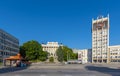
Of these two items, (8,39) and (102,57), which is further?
(102,57)

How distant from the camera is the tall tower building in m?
175

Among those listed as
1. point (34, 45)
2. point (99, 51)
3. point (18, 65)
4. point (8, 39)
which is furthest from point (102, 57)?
point (18, 65)

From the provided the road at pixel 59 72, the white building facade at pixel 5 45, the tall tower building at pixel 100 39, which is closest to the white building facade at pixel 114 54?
the tall tower building at pixel 100 39

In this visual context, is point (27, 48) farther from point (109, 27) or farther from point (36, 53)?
point (109, 27)

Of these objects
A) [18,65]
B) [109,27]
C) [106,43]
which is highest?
[109,27]

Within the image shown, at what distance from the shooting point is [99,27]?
182875 mm

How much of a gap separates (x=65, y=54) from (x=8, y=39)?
164ft

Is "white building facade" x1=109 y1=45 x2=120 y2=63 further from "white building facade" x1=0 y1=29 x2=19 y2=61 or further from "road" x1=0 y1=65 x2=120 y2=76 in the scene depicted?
"road" x1=0 y1=65 x2=120 y2=76

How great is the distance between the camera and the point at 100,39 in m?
181

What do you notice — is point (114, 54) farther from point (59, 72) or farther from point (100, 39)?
point (59, 72)

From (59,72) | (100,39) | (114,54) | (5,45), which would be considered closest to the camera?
(59,72)

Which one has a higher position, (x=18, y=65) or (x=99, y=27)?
(x=99, y=27)

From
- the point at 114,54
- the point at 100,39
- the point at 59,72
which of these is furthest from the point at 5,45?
the point at 59,72

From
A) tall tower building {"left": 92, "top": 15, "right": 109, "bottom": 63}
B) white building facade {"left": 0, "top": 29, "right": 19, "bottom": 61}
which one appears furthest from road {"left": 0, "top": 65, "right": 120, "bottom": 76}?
tall tower building {"left": 92, "top": 15, "right": 109, "bottom": 63}
